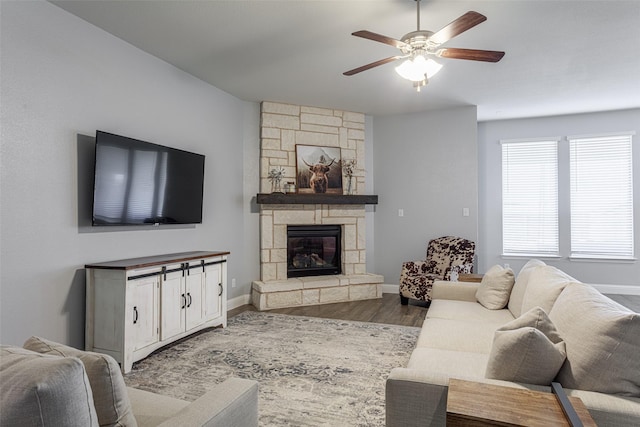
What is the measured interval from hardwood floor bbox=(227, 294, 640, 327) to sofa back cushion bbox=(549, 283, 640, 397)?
265cm

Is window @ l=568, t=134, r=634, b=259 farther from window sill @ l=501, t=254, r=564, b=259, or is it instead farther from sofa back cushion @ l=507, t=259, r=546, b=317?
sofa back cushion @ l=507, t=259, r=546, b=317

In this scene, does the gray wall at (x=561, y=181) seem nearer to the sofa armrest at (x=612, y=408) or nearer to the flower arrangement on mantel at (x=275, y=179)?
the flower arrangement on mantel at (x=275, y=179)

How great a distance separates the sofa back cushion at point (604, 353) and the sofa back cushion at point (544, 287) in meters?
0.55

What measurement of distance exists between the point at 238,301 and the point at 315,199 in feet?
5.65

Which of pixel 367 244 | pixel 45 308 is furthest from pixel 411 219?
pixel 45 308

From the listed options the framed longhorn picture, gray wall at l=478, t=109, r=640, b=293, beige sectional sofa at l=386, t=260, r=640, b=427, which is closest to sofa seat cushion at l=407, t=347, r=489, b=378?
beige sectional sofa at l=386, t=260, r=640, b=427

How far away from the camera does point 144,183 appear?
11.2 feet

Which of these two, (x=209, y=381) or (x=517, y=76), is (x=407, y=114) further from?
(x=209, y=381)

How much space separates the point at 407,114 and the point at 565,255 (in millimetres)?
3297

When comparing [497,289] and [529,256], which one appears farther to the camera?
[529,256]

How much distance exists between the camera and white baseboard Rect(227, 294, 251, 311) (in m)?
4.76

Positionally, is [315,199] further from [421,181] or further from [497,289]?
[497,289]

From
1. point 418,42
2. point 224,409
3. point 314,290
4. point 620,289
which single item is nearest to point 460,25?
point 418,42

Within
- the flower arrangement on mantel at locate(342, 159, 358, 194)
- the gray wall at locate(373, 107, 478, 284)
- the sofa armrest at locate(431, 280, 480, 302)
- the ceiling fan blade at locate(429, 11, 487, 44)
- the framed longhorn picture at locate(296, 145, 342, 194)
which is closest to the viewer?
the ceiling fan blade at locate(429, 11, 487, 44)
